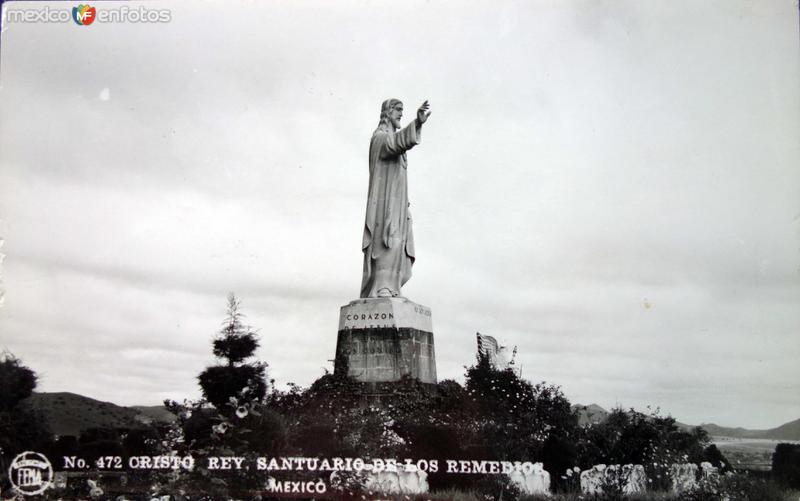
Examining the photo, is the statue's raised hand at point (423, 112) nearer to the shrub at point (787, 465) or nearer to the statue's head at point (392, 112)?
the statue's head at point (392, 112)

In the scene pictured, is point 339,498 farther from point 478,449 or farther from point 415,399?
point 415,399

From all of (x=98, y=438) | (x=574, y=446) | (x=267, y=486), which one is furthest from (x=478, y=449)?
(x=98, y=438)

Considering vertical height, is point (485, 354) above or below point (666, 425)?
above

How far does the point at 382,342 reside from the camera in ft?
50.7

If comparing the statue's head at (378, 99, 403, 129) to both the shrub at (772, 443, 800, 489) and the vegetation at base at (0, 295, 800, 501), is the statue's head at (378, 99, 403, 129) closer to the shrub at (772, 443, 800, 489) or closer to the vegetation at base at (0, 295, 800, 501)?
the vegetation at base at (0, 295, 800, 501)

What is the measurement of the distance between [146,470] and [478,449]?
5.46 m

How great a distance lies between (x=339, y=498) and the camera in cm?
1062

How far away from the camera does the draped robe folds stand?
16344mm

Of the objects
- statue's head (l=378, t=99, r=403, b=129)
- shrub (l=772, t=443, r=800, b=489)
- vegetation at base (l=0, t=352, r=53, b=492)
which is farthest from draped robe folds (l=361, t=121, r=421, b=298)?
shrub (l=772, t=443, r=800, b=489)
